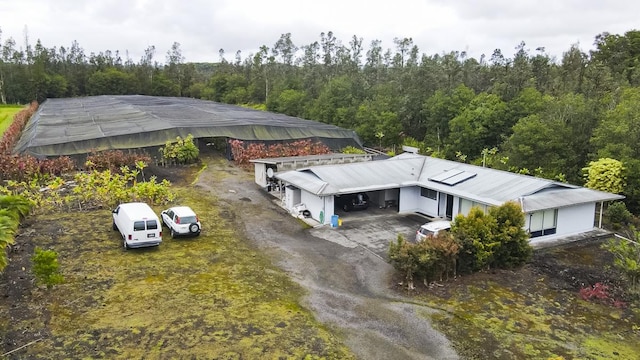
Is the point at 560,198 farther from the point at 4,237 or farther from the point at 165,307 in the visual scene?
the point at 4,237

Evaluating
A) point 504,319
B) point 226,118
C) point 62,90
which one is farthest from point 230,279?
point 62,90

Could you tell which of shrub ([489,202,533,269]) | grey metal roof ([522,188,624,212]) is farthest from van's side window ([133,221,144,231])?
grey metal roof ([522,188,624,212])

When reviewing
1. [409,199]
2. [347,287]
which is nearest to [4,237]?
[347,287]

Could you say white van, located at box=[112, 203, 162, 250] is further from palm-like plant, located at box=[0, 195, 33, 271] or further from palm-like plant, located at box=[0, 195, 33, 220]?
palm-like plant, located at box=[0, 195, 33, 220]

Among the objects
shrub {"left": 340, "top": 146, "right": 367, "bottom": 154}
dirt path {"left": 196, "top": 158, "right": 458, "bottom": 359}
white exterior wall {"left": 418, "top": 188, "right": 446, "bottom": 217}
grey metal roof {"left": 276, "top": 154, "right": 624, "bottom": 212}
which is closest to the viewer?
dirt path {"left": 196, "top": 158, "right": 458, "bottom": 359}

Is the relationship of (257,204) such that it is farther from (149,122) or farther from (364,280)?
(149,122)
